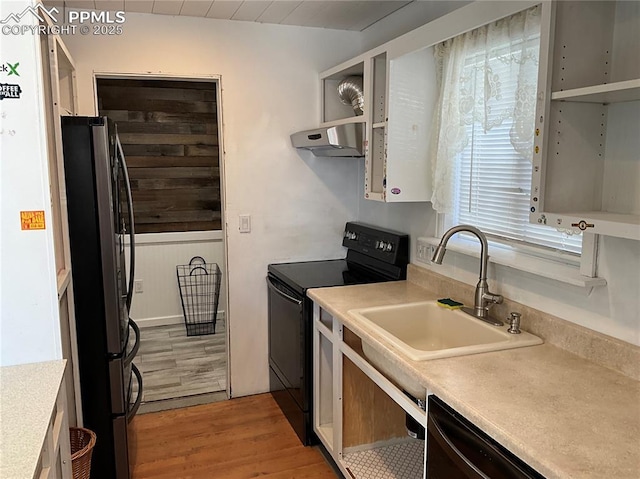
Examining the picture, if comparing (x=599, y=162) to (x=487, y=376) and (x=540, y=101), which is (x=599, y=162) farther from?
(x=487, y=376)

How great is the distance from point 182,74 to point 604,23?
219 centimetres

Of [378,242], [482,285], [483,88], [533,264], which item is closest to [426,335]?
[482,285]

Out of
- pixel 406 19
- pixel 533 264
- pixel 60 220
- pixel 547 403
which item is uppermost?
pixel 406 19

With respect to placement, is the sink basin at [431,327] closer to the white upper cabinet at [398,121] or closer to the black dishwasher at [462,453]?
the black dishwasher at [462,453]

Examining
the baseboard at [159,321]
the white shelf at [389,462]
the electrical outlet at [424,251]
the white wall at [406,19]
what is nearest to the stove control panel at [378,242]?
the electrical outlet at [424,251]

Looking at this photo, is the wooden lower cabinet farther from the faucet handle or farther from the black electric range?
the faucet handle

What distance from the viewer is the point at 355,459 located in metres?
2.42

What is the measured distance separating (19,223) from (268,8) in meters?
1.80

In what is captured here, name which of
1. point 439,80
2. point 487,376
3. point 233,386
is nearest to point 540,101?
point 487,376

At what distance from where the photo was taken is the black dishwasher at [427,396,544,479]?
4.15ft

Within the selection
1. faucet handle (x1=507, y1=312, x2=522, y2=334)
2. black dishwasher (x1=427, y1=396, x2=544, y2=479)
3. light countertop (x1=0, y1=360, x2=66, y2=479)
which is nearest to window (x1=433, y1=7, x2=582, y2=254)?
faucet handle (x1=507, y1=312, x2=522, y2=334)

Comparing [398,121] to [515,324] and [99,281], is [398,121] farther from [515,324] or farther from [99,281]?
[99,281]

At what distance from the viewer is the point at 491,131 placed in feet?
7.41

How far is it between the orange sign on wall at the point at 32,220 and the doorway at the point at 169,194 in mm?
2580
